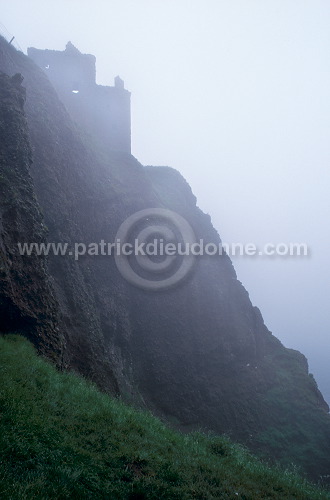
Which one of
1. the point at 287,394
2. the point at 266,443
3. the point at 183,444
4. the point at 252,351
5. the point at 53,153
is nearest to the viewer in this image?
the point at 183,444

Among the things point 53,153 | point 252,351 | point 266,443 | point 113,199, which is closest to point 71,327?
point 53,153

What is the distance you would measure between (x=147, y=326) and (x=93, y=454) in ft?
56.7

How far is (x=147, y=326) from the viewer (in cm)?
2367

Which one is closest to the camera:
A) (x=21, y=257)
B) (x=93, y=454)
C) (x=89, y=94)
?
(x=93, y=454)

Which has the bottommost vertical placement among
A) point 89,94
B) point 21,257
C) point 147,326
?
point 147,326

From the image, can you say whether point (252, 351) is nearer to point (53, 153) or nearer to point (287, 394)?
point (287, 394)

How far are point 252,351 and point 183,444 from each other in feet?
66.9

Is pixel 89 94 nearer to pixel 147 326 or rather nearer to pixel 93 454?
pixel 147 326

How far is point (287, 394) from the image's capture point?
26.5 m

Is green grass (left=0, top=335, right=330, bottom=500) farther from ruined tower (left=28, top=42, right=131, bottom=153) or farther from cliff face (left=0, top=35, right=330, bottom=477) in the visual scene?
ruined tower (left=28, top=42, right=131, bottom=153)

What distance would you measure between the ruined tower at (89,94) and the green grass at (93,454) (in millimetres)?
30424

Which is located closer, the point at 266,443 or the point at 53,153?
the point at 53,153

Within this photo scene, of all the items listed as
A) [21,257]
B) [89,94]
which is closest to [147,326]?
[21,257]

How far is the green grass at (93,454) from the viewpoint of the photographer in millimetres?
5332
